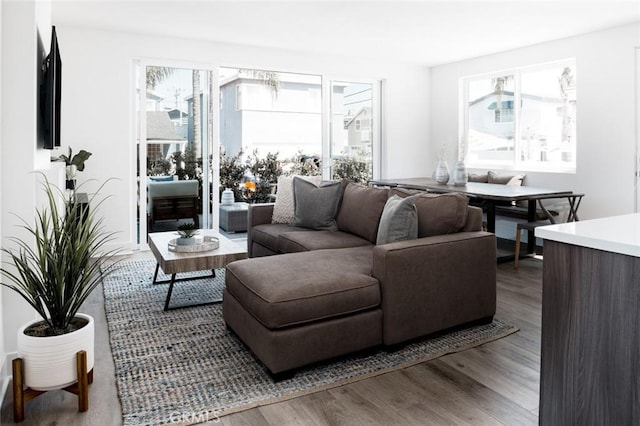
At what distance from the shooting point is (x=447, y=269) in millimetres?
2836

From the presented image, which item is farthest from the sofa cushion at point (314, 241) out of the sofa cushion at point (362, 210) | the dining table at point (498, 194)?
the dining table at point (498, 194)

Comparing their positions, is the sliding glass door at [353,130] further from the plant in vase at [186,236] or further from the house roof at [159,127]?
the plant in vase at [186,236]

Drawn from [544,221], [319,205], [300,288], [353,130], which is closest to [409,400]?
[300,288]

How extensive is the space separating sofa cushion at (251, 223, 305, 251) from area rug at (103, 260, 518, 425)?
30.9 inches

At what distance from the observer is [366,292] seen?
2545 millimetres

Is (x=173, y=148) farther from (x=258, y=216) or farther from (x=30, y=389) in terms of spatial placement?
(x=30, y=389)

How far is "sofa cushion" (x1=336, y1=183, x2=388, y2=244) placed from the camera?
3.69 m

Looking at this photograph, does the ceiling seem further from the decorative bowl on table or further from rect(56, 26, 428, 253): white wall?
the decorative bowl on table

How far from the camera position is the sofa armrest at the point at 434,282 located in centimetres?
263

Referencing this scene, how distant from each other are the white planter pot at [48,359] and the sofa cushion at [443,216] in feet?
6.81

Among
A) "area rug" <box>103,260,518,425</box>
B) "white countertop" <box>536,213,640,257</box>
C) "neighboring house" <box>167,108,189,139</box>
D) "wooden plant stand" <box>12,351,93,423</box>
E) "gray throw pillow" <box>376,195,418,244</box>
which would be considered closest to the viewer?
"white countertop" <box>536,213,640,257</box>

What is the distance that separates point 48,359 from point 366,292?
151cm

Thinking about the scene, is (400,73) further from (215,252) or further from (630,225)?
(630,225)

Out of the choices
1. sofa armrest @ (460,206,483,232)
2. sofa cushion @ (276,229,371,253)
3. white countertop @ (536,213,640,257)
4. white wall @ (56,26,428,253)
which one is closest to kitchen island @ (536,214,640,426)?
white countertop @ (536,213,640,257)
